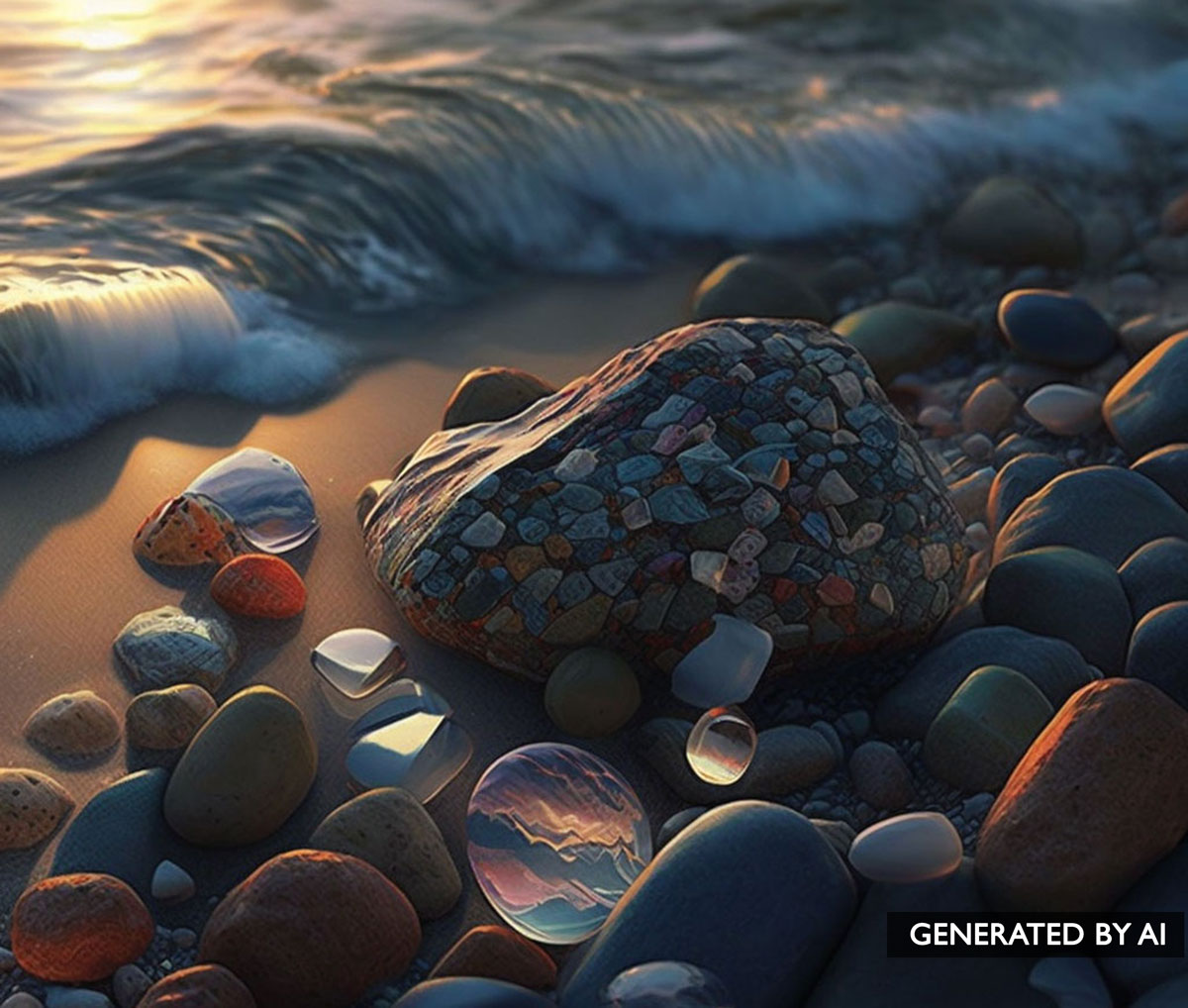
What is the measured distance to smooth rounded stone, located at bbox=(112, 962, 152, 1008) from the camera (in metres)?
1.84

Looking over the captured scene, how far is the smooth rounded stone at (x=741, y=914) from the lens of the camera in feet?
5.70

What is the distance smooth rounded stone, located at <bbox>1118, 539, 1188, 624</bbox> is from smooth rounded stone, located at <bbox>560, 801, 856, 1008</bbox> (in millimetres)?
900

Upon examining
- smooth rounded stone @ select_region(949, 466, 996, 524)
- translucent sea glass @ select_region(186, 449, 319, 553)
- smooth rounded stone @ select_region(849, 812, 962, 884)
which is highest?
translucent sea glass @ select_region(186, 449, 319, 553)

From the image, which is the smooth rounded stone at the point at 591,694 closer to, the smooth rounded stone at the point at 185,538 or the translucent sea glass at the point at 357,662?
the translucent sea glass at the point at 357,662

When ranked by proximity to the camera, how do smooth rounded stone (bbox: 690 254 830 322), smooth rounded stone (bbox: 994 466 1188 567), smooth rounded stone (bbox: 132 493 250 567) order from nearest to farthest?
smooth rounded stone (bbox: 994 466 1188 567) < smooth rounded stone (bbox: 132 493 250 567) < smooth rounded stone (bbox: 690 254 830 322)

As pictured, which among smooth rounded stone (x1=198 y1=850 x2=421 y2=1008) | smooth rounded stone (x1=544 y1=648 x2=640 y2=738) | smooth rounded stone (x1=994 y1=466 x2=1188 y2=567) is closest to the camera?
smooth rounded stone (x1=198 y1=850 x2=421 y2=1008)

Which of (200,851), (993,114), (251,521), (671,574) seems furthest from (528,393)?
(993,114)

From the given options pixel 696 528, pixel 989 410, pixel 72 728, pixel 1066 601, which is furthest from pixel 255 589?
pixel 989 410

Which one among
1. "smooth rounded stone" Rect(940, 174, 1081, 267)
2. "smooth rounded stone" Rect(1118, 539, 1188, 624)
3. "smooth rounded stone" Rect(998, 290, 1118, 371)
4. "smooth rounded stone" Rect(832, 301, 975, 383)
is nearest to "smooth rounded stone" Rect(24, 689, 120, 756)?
"smooth rounded stone" Rect(1118, 539, 1188, 624)

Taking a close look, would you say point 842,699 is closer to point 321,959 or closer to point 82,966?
point 321,959

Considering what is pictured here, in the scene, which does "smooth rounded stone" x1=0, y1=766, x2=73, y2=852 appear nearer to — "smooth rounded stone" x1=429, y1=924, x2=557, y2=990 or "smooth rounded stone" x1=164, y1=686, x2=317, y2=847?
"smooth rounded stone" x1=164, y1=686, x2=317, y2=847

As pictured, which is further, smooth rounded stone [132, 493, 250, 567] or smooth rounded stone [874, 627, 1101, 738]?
smooth rounded stone [132, 493, 250, 567]

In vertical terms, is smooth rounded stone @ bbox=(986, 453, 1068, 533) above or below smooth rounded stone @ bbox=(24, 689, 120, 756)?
below

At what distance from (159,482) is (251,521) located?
0.29 meters
